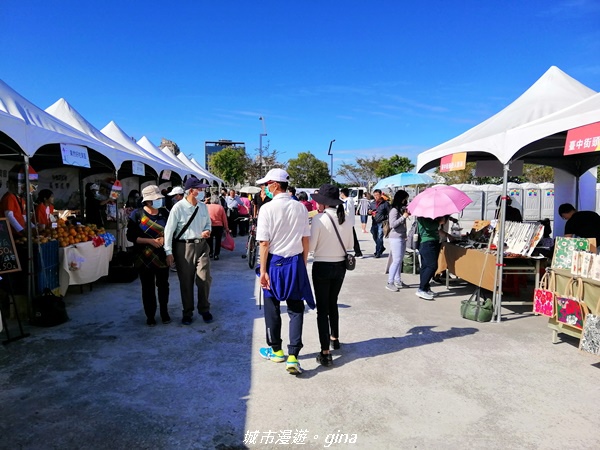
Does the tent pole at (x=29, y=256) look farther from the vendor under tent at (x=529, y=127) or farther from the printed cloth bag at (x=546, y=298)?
the printed cloth bag at (x=546, y=298)

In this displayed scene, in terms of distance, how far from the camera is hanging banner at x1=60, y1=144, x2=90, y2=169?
5.66m

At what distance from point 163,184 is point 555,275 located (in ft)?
54.0

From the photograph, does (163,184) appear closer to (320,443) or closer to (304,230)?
(304,230)

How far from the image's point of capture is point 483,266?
571 centimetres

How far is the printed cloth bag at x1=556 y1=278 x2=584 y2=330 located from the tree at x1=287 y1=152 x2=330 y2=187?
161 feet

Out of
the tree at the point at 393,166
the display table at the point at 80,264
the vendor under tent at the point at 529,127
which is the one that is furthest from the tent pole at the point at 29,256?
the tree at the point at 393,166

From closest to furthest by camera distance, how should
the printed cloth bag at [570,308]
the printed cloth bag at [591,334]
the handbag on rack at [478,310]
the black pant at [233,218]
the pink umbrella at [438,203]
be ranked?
the printed cloth bag at [591,334] < the printed cloth bag at [570,308] < the handbag on rack at [478,310] < the pink umbrella at [438,203] < the black pant at [233,218]

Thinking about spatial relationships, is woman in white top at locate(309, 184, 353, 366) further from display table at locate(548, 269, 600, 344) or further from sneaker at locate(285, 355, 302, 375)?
display table at locate(548, 269, 600, 344)

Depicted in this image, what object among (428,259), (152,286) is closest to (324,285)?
(152,286)

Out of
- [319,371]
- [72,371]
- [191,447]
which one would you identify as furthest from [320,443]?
[72,371]

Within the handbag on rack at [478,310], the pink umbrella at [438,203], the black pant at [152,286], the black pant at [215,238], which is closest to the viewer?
the black pant at [152,286]

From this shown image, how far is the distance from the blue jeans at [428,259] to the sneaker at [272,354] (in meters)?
3.27

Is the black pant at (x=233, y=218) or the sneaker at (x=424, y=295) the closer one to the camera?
the sneaker at (x=424, y=295)

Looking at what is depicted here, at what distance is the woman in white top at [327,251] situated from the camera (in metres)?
3.92
